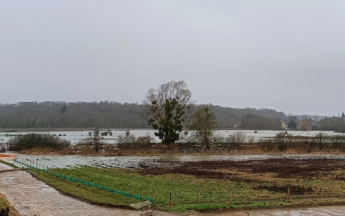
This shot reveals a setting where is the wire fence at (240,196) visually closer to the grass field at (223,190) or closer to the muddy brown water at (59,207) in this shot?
the grass field at (223,190)

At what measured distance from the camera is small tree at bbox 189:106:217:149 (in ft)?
197

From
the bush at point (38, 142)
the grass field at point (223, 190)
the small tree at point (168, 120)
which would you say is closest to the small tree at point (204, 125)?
the small tree at point (168, 120)

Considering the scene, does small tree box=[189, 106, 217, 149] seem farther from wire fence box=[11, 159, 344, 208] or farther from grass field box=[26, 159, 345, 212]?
wire fence box=[11, 159, 344, 208]

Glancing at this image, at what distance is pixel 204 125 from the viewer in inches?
2372

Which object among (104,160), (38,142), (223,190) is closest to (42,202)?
Result: (223,190)

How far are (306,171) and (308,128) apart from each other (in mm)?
133148

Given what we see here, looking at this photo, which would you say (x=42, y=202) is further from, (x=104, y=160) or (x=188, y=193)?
(x=104, y=160)

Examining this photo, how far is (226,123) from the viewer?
15225 centimetres

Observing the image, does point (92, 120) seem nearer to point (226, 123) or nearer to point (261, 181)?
point (226, 123)

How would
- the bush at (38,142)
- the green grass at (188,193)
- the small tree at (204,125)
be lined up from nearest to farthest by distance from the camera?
the green grass at (188,193), the small tree at (204,125), the bush at (38,142)

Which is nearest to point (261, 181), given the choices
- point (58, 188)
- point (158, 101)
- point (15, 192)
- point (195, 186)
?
point (195, 186)

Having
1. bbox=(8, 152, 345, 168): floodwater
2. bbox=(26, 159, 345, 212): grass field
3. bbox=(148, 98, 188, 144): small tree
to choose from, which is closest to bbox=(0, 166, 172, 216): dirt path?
bbox=(26, 159, 345, 212): grass field

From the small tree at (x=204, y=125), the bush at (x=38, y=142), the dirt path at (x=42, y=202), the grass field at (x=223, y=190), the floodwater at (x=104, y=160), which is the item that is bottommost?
the floodwater at (x=104, y=160)

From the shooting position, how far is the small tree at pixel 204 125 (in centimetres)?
6003
